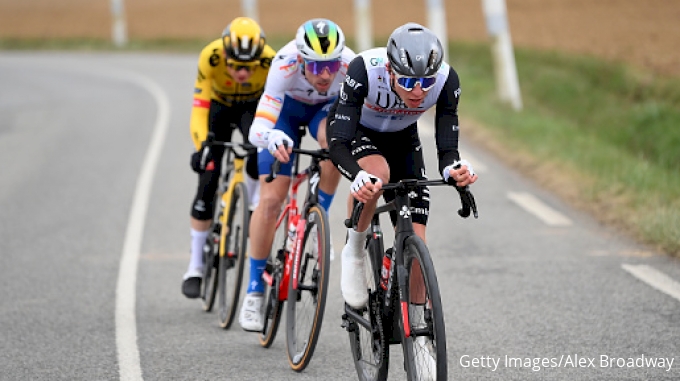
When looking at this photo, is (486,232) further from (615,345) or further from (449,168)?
(449,168)

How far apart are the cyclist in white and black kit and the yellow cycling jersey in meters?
1.47

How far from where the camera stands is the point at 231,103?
24.5 ft

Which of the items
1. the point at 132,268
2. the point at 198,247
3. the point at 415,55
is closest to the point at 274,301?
the point at 198,247

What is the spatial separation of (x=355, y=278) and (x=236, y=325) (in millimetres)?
1821

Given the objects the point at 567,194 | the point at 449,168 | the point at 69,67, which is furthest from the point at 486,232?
the point at 69,67

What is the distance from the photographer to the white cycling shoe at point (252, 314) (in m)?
6.50

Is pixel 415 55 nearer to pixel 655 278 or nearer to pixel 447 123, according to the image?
pixel 447 123

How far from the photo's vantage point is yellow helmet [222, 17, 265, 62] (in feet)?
21.8

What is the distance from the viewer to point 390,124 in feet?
18.3

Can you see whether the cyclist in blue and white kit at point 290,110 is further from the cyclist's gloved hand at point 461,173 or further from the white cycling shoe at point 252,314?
the cyclist's gloved hand at point 461,173

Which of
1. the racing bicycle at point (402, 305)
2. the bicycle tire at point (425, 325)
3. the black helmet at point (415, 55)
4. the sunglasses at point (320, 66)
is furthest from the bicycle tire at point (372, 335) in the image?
the sunglasses at point (320, 66)

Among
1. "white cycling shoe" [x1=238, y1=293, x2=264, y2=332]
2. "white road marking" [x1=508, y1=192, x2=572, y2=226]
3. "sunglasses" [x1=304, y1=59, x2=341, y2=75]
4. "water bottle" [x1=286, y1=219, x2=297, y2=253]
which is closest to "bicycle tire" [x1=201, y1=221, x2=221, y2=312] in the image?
"white cycling shoe" [x1=238, y1=293, x2=264, y2=332]

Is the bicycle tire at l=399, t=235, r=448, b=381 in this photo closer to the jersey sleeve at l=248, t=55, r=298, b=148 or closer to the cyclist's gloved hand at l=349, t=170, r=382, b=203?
the cyclist's gloved hand at l=349, t=170, r=382, b=203
